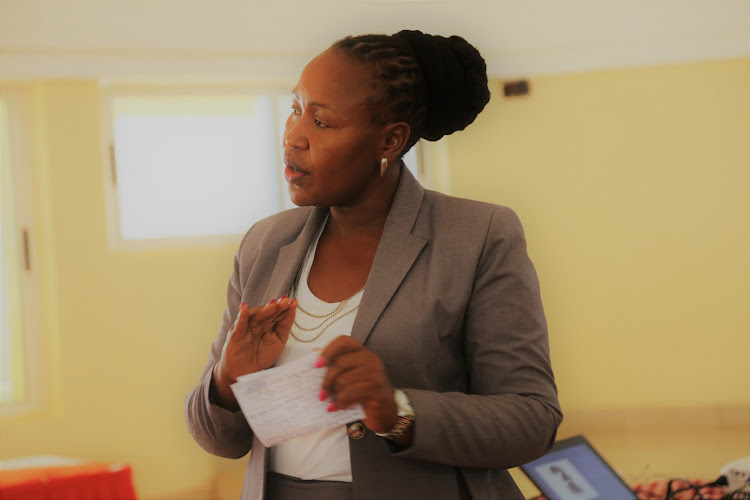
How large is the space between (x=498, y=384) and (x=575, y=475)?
110 centimetres

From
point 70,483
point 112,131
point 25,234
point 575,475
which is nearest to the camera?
point 70,483

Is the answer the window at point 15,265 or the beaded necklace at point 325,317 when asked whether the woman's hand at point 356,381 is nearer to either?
the beaded necklace at point 325,317

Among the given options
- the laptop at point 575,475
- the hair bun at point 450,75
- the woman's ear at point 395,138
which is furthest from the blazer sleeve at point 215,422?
the laptop at point 575,475

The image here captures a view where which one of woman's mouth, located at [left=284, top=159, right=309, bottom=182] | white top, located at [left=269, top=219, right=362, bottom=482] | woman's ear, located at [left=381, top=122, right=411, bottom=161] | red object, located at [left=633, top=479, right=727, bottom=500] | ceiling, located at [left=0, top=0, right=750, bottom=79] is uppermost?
ceiling, located at [left=0, top=0, right=750, bottom=79]

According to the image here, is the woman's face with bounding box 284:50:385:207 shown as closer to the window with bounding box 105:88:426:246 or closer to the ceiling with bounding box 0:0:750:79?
the ceiling with bounding box 0:0:750:79

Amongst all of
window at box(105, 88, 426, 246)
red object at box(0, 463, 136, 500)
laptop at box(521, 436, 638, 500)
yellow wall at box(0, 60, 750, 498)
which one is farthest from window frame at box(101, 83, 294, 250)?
laptop at box(521, 436, 638, 500)

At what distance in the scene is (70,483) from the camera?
183 centimetres

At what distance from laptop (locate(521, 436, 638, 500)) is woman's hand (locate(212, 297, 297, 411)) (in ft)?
3.46

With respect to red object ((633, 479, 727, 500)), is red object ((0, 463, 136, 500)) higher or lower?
higher

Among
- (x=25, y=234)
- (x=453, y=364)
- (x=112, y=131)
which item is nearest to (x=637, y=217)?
(x=112, y=131)

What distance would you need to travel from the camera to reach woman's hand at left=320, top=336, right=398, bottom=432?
110 centimetres

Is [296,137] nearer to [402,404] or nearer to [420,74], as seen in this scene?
[420,74]

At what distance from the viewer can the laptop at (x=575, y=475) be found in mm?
2123

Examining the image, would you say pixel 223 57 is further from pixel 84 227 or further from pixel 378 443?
pixel 378 443
